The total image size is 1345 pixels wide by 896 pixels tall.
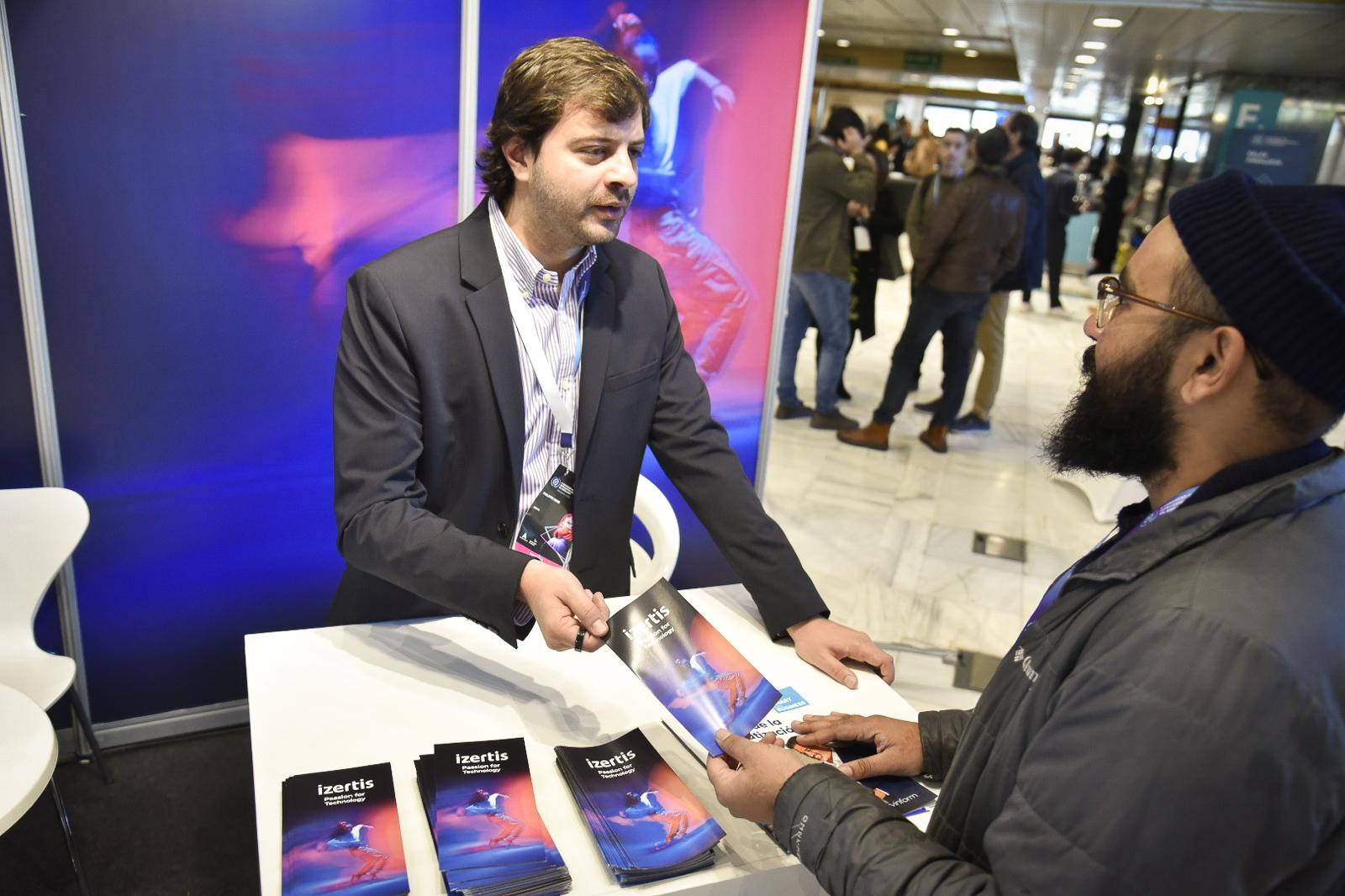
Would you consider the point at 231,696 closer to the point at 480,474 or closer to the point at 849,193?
the point at 480,474

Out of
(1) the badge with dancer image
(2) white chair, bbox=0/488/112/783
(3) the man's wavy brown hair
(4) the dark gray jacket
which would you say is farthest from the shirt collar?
(2) white chair, bbox=0/488/112/783

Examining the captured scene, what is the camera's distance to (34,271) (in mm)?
2432

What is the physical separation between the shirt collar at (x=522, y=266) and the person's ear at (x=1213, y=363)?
1.17 metres

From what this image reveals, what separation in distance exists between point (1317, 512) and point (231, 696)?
117 inches

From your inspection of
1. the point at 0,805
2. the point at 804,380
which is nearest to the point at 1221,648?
the point at 0,805

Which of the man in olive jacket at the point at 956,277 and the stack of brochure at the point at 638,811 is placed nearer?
the stack of brochure at the point at 638,811

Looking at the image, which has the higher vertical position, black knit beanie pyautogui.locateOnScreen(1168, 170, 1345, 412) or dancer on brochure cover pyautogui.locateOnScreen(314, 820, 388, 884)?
black knit beanie pyautogui.locateOnScreen(1168, 170, 1345, 412)

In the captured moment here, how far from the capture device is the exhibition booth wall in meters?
2.44

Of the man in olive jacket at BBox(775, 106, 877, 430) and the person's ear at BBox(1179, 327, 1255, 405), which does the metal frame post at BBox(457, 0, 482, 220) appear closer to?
the person's ear at BBox(1179, 327, 1255, 405)

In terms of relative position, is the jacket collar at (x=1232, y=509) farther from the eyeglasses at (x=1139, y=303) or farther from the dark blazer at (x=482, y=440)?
the dark blazer at (x=482, y=440)

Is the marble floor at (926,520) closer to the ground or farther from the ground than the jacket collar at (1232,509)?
closer to the ground

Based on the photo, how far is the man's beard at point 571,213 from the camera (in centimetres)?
180

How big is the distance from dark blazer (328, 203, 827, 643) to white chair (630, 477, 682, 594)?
20cm

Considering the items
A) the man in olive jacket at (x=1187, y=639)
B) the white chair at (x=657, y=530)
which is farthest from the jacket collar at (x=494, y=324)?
the man in olive jacket at (x=1187, y=639)
